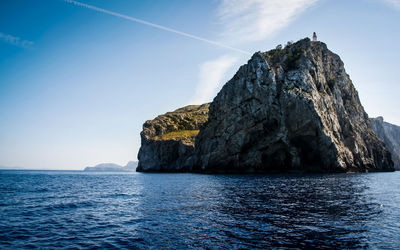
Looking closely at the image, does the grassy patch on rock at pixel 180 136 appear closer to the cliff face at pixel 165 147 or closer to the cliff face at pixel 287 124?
the cliff face at pixel 165 147

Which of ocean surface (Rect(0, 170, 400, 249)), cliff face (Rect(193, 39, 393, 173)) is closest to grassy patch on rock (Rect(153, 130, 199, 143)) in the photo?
cliff face (Rect(193, 39, 393, 173))

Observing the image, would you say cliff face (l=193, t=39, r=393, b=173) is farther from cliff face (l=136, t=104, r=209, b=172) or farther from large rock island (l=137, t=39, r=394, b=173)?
cliff face (l=136, t=104, r=209, b=172)

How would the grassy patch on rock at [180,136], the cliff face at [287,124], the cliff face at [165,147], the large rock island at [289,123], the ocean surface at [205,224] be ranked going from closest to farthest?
1. the ocean surface at [205,224]
2. the cliff face at [287,124]
3. the large rock island at [289,123]
4. the cliff face at [165,147]
5. the grassy patch on rock at [180,136]

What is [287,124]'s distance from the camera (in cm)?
8862

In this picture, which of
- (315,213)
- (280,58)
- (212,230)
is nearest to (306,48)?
(280,58)

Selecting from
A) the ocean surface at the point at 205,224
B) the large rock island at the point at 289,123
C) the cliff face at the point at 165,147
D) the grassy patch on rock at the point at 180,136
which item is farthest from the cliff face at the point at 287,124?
the ocean surface at the point at 205,224

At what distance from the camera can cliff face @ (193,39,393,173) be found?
87062 millimetres

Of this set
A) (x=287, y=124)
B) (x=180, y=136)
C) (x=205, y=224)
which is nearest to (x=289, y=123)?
(x=287, y=124)

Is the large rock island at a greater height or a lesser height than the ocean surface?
greater

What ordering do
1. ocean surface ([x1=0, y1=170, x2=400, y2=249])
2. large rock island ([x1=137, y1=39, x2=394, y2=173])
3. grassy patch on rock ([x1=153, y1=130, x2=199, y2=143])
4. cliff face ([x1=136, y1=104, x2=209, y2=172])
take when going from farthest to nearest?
grassy patch on rock ([x1=153, y1=130, x2=199, y2=143]) → cliff face ([x1=136, y1=104, x2=209, y2=172]) → large rock island ([x1=137, y1=39, x2=394, y2=173]) → ocean surface ([x1=0, y1=170, x2=400, y2=249])

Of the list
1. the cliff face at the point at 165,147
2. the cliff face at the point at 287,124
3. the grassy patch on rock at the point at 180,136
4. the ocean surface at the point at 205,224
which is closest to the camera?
the ocean surface at the point at 205,224

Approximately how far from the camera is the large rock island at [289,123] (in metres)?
87.2

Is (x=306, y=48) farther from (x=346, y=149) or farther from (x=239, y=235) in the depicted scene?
(x=239, y=235)

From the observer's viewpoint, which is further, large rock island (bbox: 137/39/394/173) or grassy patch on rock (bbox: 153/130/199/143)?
grassy patch on rock (bbox: 153/130/199/143)
